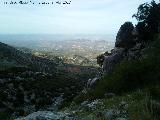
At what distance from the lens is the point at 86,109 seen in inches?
1236

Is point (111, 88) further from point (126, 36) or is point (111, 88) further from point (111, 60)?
point (126, 36)

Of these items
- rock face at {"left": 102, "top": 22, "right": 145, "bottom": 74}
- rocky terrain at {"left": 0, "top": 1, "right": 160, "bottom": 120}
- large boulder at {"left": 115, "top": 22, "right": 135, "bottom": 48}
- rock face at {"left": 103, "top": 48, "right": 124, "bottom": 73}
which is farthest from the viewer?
large boulder at {"left": 115, "top": 22, "right": 135, "bottom": 48}

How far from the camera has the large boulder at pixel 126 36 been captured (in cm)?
7675

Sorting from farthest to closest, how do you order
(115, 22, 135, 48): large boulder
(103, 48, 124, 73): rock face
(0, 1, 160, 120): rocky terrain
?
(115, 22, 135, 48): large boulder → (103, 48, 124, 73): rock face → (0, 1, 160, 120): rocky terrain

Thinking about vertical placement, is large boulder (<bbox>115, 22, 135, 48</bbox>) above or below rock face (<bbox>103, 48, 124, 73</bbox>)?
above

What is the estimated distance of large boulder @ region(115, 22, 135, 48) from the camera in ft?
252

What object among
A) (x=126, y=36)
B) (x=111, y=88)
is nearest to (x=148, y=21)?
(x=126, y=36)

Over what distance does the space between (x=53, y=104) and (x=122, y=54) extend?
996 inches

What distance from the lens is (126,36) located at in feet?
259

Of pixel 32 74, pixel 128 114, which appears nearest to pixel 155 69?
pixel 128 114

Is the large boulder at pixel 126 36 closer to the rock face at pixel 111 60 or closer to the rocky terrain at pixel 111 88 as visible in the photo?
the rocky terrain at pixel 111 88

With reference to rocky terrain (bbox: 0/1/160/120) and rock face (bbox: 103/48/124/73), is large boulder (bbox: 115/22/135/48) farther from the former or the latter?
rock face (bbox: 103/48/124/73)

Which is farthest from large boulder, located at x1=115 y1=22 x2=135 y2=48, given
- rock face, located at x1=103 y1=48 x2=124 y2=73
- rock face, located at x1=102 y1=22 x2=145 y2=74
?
rock face, located at x1=103 y1=48 x2=124 y2=73

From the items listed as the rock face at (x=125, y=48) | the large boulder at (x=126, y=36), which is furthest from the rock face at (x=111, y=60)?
the large boulder at (x=126, y=36)
